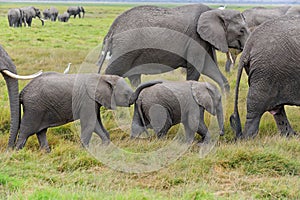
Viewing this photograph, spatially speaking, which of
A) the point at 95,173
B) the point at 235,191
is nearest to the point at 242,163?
the point at 235,191

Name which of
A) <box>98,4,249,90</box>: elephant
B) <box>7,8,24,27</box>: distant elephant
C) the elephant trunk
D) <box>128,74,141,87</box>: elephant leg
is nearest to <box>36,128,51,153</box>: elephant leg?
the elephant trunk

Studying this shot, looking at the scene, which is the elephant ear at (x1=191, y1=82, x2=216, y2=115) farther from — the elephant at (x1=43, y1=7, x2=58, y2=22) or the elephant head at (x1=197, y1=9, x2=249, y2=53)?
the elephant at (x1=43, y1=7, x2=58, y2=22)

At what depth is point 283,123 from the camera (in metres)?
5.70

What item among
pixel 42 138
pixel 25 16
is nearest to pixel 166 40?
pixel 42 138

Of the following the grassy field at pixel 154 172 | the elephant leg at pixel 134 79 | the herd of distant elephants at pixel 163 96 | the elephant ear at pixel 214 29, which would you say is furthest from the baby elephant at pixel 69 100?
the elephant leg at pixel 134 79

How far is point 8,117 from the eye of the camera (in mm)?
5832

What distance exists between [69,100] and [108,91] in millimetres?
384

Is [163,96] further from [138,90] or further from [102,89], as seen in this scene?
[102,89]

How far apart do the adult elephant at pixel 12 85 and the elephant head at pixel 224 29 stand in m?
2.66

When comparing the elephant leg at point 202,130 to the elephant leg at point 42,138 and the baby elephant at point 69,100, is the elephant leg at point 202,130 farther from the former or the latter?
the elephant leg at point 42,138

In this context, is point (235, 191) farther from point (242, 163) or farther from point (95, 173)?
point (95, 173)

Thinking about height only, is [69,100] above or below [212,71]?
above

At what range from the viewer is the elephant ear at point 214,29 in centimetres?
657

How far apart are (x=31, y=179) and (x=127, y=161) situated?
920mm
